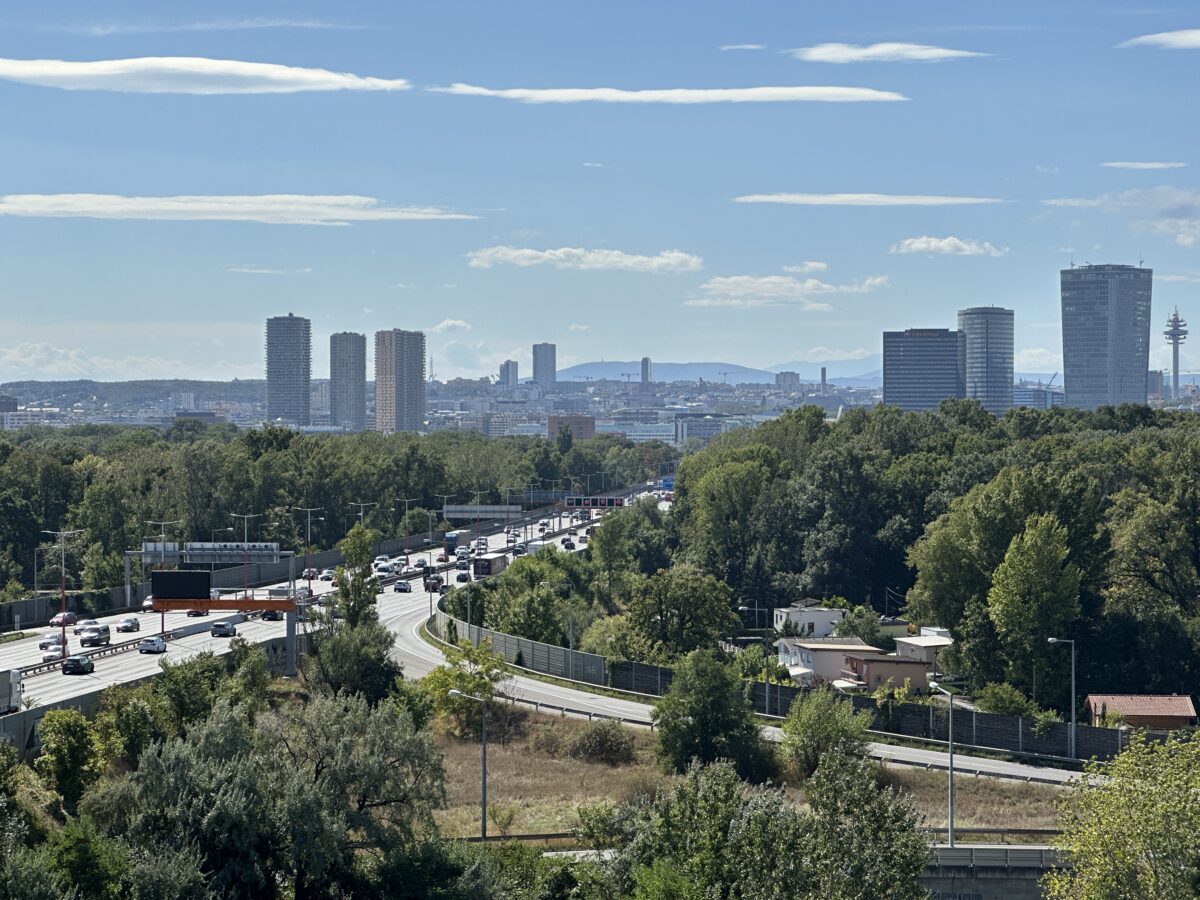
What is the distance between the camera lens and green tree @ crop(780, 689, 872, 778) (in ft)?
180

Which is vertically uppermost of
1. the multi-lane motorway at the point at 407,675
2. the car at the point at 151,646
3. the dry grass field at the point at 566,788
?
the car at the point at 151,646

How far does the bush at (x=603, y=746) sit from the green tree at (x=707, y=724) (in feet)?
7.83

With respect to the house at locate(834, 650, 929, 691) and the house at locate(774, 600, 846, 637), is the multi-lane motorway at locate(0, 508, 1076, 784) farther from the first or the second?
the house at locate(774, 600, 846, 637)

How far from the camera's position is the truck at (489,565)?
4195 inches

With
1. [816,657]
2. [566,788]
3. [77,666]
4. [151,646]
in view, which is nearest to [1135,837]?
[566,788]

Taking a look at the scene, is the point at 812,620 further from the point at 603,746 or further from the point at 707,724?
the point at 707,724

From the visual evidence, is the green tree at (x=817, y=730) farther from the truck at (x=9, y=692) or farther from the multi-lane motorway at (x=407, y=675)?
the truck at (x=9, y=692)

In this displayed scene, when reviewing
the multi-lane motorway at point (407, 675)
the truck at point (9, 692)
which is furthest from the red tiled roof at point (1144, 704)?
the truck at point (9, 692)

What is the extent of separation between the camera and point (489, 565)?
107312 millimetres

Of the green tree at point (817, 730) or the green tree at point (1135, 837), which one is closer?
the green tree at point (1135, 837)

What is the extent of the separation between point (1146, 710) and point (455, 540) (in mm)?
76472

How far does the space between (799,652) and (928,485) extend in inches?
1245

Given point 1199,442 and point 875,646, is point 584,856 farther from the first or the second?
point 1199,442

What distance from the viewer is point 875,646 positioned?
81.0 meters
